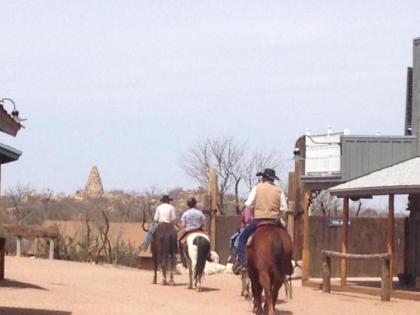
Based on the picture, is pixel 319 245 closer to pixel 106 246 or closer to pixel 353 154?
pixel 353 154

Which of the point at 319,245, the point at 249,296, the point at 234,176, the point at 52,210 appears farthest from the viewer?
the point at 52,210

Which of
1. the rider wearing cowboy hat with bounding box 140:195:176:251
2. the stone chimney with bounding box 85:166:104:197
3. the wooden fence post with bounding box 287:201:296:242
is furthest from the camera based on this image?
the stone chimney with bounding box 85:166:104:197

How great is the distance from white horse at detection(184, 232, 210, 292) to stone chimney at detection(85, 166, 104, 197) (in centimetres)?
7158

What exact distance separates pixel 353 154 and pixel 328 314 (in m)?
7.68

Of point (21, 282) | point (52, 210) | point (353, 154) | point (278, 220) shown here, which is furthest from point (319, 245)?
point (52, 210)

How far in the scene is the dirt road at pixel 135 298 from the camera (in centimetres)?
1927

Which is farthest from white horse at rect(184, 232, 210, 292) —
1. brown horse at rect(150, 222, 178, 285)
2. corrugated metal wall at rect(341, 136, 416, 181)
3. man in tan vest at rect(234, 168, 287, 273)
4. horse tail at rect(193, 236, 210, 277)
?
man in tan vest at rect(234, 168, 287, 273)

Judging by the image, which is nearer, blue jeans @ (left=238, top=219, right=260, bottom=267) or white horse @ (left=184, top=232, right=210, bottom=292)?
blue jeans @ (left=238, top=219, right=260, bottom=267)

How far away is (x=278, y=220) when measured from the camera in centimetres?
1828

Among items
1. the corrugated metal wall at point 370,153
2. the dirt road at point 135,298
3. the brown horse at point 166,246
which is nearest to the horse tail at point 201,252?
the dirt road at point 135,298

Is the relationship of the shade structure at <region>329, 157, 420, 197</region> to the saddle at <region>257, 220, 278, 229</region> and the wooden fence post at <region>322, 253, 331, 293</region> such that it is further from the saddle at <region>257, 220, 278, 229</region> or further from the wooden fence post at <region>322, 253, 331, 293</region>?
the saddle at <region>257, 220, 278, 229</region>

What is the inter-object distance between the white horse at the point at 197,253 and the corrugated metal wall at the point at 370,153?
4460mm

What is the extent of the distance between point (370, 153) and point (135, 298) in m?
8.21

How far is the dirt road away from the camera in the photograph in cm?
1927
